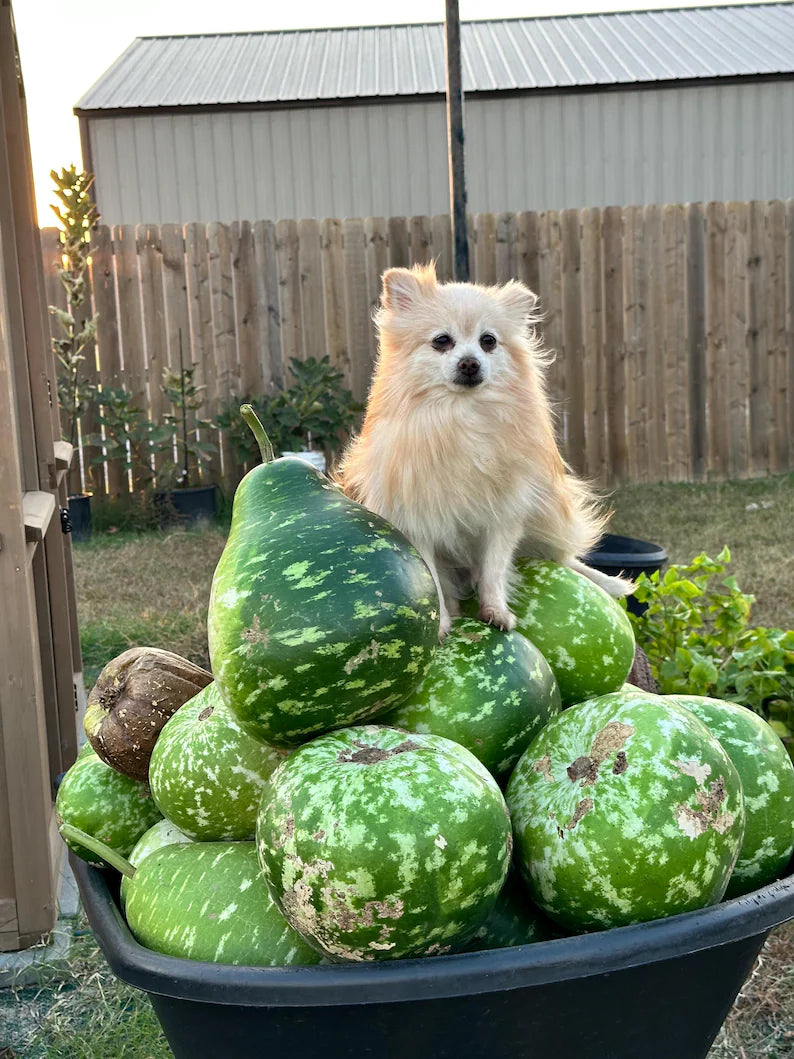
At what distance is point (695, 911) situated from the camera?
888 mm

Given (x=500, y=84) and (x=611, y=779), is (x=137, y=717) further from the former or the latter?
(x=500, y=84)

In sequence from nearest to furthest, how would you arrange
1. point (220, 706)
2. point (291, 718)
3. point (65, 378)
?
1. point (291, 718)
2. point (220, 706)
3. point (65, 378)

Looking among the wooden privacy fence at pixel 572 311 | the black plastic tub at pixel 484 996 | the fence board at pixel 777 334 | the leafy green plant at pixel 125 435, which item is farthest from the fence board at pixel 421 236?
the black plastic tub at pixel 484 996

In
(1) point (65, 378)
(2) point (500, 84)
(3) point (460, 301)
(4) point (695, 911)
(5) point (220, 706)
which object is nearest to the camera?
(4) point (695, 911)

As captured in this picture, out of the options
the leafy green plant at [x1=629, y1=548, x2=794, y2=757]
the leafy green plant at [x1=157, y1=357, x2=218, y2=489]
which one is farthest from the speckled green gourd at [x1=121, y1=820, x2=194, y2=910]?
the leafy green plant at [x1=157, y1=357, x2=218, y2=489]

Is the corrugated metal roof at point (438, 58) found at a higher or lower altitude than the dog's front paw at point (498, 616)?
higher

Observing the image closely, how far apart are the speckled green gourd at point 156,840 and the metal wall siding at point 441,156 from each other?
1139 centimetres

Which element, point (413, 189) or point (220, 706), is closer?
point (220, 706)

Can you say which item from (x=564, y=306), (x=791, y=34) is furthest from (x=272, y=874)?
(x=791, y=34)

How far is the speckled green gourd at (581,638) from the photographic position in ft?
4.27

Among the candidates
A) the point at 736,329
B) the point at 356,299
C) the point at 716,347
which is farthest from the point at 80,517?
the point at 736,329

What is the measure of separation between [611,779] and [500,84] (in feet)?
40.4

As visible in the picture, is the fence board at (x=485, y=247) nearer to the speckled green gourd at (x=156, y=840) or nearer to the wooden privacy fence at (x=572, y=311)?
the wooden privacy fence at (x=572, y=311)

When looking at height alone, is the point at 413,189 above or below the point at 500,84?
below
